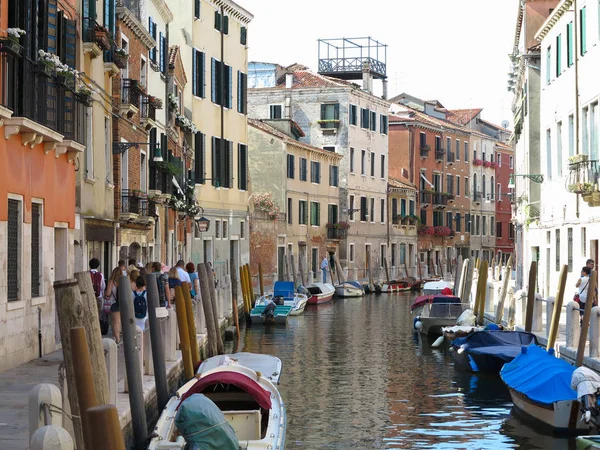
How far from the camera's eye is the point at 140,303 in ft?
48.1

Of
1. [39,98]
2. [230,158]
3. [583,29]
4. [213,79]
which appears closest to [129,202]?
[39,98]

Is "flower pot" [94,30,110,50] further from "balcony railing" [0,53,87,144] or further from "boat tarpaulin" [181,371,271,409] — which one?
"boat tarpaulin" [181,371,271,409]

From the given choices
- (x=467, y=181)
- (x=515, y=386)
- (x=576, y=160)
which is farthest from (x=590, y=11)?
(x=467, y=181)

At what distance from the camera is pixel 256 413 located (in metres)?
10.5

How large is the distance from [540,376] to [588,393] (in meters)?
1.62

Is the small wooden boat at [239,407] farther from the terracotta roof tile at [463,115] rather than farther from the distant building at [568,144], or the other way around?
the terracotta roof tile at [463,115]

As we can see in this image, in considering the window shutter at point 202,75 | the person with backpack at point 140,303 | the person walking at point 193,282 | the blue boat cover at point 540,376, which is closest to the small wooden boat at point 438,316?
the person walking at point 193,282

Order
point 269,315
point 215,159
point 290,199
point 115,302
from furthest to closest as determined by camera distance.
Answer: point 290,199
point 215,159
point 269,315
point 115,302

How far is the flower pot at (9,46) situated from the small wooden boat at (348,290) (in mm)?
31001

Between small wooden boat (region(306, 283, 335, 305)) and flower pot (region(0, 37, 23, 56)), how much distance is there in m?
25.6

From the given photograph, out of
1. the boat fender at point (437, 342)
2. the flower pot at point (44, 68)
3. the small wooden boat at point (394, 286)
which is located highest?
the flower pot at point (44, 68)

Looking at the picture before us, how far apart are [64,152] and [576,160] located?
1092 cm

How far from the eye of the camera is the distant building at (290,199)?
40.9 m

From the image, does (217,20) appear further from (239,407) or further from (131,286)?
(239,407)
